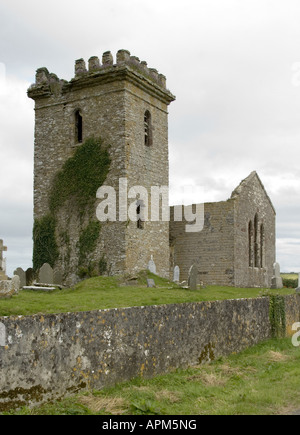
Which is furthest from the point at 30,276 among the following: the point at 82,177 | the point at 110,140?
the point at 110,140

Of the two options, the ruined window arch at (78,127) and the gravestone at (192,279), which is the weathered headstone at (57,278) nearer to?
the gravestone at (192,279)

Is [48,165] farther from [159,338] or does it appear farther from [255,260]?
[159,338]

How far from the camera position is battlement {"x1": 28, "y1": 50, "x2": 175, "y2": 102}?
21844mm

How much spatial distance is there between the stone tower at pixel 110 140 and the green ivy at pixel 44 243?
22 centimetres

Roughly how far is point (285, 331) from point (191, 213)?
12810 mm

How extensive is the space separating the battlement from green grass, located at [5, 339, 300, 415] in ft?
52.5

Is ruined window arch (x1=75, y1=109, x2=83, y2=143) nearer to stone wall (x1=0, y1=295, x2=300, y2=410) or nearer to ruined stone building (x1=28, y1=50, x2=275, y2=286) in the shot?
ruined stone building (x1=28, y1=50, x2=275, y2=286)

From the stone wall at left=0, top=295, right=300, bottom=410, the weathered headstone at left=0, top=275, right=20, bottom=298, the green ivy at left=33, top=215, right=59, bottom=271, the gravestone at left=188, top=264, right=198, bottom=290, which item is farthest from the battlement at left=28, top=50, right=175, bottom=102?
the stone wall at left=0, top=295, right=300, bottom=410

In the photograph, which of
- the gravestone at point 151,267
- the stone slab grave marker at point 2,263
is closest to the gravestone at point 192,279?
the gravestone at point 151,267

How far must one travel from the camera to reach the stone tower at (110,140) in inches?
843

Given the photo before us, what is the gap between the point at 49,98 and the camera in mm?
24172

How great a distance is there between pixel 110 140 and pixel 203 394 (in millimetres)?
16438

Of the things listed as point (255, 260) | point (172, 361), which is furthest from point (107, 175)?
point (172, 361)

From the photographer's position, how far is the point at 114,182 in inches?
844
